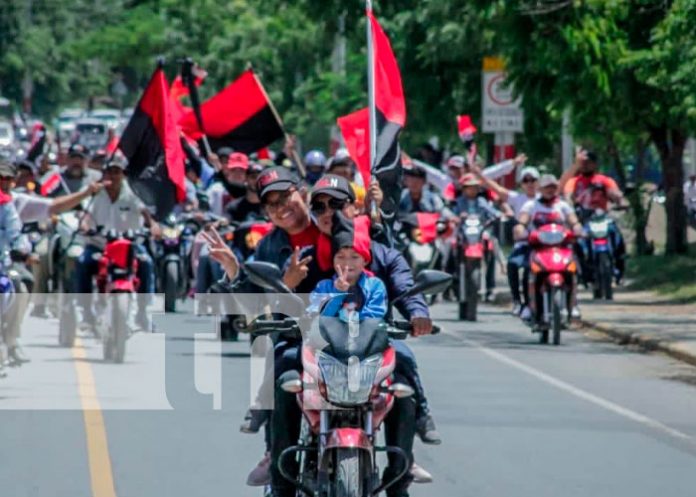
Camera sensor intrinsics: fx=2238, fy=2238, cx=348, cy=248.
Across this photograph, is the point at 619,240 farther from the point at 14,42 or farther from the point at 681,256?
the point at 14,42

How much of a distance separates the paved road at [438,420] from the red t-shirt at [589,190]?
16.7ft

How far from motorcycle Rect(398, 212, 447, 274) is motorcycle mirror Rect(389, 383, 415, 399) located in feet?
52.6

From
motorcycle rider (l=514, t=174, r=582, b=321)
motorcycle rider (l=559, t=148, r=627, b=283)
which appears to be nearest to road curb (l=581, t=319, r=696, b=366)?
motorcycle rider (l=514, t=174, r=582, b=321)

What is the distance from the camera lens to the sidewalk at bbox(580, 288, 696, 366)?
21078 mm

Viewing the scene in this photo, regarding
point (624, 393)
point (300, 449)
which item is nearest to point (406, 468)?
point (300, 449)

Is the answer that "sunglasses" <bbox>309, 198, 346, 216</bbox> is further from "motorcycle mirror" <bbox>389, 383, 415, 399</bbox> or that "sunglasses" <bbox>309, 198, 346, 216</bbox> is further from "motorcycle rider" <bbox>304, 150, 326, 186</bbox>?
"motorcycle rider" <bbox>304, 150, 326, 186</bbox>

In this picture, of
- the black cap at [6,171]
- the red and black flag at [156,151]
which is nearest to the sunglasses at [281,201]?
the black cap at [6,171]

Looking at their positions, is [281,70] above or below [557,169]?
above

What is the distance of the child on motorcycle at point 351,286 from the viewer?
997 centimetres

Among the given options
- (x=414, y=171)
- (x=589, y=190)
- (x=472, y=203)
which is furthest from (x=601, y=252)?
(x=414, y=171)

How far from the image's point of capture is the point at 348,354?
9.55 m

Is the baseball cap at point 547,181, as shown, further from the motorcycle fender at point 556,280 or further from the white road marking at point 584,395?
the white road marking at point 584,395

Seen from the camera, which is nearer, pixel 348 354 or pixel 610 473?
pixel 348 354

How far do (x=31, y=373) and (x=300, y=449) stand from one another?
9.19 meters
